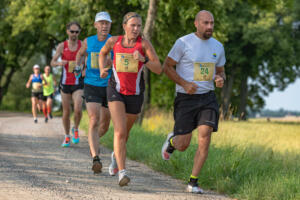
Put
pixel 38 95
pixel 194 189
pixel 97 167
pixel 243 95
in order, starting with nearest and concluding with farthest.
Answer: pixel 194 189 < pixel 97 167 < pixel 38 95 < pixel 243 95

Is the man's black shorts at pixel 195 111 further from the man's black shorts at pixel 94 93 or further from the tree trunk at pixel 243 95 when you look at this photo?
the tree trunk at pixel 243 95

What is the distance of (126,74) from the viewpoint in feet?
18.7

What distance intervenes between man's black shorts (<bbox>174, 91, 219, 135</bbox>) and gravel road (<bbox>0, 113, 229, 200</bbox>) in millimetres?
838

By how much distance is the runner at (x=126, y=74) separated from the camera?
5.61 m

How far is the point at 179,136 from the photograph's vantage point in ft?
20.1

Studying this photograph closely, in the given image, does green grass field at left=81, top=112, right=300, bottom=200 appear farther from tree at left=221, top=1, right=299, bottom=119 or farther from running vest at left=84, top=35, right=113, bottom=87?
tree at left=221, top=1, right=299, bottom=119

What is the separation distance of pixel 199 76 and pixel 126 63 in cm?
93

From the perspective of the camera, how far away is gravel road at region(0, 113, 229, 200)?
5.26 meters

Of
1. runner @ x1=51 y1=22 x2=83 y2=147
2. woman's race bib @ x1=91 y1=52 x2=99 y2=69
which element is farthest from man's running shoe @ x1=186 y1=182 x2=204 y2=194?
runner @ x1=51 y1=22 x2=83 y2=147

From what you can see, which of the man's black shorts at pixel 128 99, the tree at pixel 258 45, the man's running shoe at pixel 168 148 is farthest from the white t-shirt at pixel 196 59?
the tree at pixel 258 45

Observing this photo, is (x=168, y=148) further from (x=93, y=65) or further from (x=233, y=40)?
(x=233, y=40)

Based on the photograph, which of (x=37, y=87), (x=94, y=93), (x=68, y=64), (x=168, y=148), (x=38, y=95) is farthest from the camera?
(x=38, y=95)

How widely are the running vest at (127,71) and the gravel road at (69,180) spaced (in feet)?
4.08

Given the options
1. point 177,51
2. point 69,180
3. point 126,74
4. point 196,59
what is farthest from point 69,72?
point 196,59
